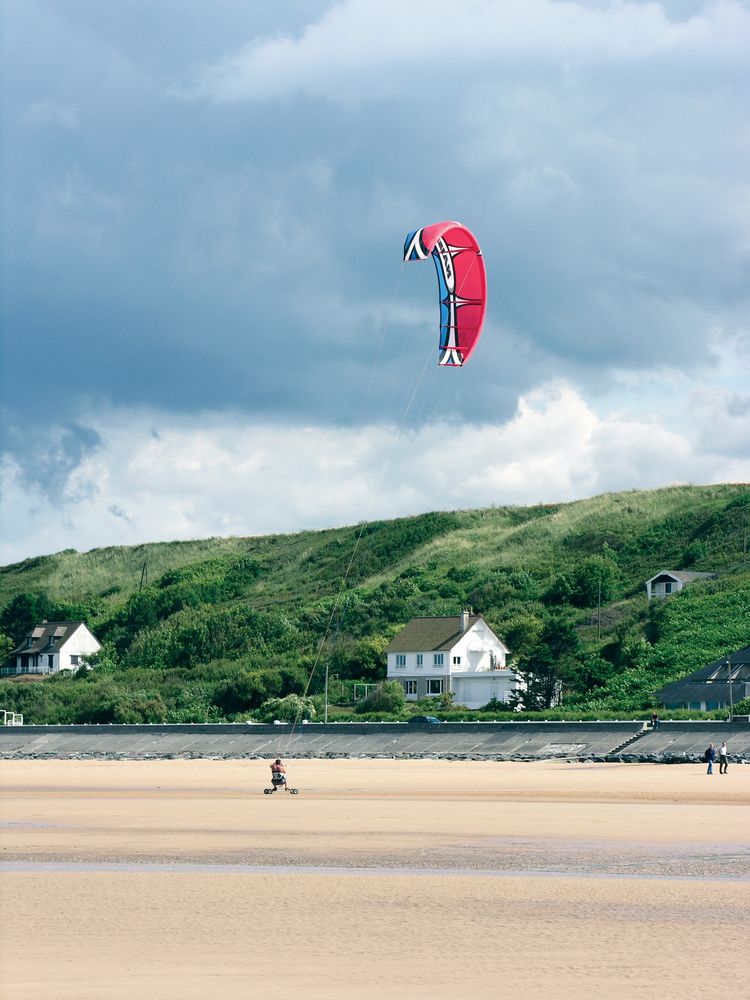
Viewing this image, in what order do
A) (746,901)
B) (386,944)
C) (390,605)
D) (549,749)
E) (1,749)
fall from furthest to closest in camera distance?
(390,605) < (1,749) < (549,749) < (746,901) < (386,944)

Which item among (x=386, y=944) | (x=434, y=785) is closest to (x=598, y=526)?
(x=434, y=785)

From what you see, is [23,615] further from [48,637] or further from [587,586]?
[587,586]

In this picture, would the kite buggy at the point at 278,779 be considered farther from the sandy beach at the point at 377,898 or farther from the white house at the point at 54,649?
the white house at the point at 54,649

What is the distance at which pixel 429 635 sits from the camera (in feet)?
257

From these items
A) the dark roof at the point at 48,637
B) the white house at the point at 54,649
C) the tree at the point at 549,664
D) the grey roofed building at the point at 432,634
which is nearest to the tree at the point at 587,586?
the tree at the point at 549,664

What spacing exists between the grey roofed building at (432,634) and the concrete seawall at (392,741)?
18785 mm

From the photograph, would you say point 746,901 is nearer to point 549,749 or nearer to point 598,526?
point 549,749

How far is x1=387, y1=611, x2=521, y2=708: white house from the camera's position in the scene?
75.5 meters

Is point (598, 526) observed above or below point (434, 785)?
above

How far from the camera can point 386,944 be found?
12398 mm

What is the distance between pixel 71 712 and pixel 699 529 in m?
49.6

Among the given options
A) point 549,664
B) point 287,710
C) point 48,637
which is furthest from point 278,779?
point 48,637

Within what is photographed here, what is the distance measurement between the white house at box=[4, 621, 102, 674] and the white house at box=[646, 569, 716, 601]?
145ft

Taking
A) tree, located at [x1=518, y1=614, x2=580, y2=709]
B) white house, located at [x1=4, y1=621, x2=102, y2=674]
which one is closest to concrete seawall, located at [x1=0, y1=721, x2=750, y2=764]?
tree, located at [x1=518, y1=614, x2=580, y2=709]
